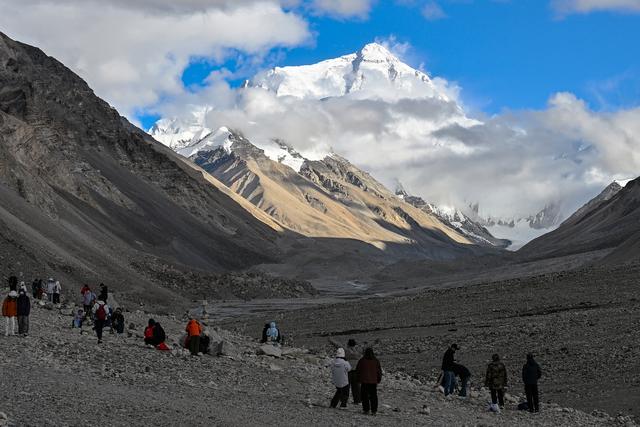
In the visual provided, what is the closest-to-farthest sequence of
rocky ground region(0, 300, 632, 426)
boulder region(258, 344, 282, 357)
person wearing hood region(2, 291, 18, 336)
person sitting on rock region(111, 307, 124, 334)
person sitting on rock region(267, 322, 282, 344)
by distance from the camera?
rocky ground region(0, 300, 632, 426) → person wearing hood region(2, 291, 18, 336) → boulder region(258, 344, 282, 357) → person sitting on rock region(111, 307, 124, 334) → person sitting on rock region(267, 322, 282, 344)

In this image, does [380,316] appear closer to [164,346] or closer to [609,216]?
[164,346]

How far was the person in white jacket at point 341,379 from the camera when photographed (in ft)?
69.8

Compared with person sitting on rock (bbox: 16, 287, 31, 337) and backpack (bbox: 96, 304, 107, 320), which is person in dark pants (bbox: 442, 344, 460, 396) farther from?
person sitting on rock (bbox: 16, 287, 31, 337)

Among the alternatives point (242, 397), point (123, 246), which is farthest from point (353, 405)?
point (123, 246)

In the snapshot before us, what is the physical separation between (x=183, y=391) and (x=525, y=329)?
78.9 feet

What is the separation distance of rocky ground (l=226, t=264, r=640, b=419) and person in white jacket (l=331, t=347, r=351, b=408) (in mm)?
9062

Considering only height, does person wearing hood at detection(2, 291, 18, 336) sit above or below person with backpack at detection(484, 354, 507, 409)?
above

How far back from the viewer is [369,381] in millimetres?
21234

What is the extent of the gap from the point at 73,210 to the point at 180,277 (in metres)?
14.5

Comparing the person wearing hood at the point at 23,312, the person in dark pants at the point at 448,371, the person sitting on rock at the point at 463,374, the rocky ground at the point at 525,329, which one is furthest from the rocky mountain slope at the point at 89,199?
the person sitting on rock at the point at 463,374

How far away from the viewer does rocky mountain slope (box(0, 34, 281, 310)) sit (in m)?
72.8

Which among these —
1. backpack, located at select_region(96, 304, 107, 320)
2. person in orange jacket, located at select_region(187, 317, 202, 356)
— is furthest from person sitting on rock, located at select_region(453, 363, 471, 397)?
backpack, located at select_region(96, 304, 107, 320)

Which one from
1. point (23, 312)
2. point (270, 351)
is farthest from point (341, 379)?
point (23, 312)

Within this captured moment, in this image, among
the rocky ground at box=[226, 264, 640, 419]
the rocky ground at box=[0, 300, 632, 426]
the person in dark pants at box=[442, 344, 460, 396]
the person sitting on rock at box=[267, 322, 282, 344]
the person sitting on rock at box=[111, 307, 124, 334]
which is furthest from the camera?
the person sitting on rock at box=[267, 322, 282, 344]
